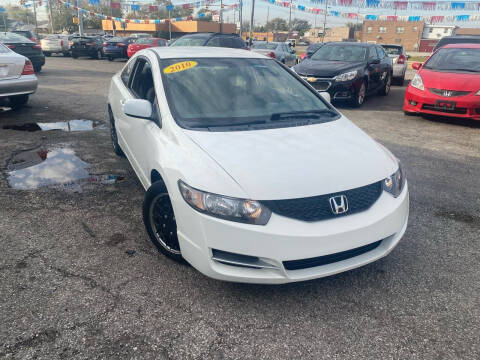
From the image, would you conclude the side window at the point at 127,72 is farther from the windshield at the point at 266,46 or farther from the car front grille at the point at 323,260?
the windshield at the point at 266,46

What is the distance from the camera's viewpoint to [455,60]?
28.2 ft

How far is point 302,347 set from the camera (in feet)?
7.43

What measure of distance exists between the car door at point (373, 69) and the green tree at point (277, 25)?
116 metres

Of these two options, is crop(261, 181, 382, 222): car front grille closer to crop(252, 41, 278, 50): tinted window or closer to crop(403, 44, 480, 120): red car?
crop(403, 44, 480, 120): red car

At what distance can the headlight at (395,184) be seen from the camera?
2770mm

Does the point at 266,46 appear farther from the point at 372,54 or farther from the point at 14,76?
the point at 14,76

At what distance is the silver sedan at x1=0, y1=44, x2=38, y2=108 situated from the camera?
7340 millimetres

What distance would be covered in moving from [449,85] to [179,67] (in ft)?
20.6

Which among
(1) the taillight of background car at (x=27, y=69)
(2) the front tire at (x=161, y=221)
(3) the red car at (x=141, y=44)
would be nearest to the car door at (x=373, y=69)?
(1) the taillight of background car at (x=27, y=69)

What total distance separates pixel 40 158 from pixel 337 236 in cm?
449

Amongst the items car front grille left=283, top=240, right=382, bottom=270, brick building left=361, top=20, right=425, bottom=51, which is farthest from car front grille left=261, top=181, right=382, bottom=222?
brick building left=361, top=20, right=425, bottom=51

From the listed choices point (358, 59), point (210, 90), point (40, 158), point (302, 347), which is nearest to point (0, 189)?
point (40, 158)

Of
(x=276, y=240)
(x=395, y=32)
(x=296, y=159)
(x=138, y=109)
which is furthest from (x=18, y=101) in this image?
(x=395, y=32)

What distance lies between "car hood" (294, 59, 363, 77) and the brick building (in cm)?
7260
